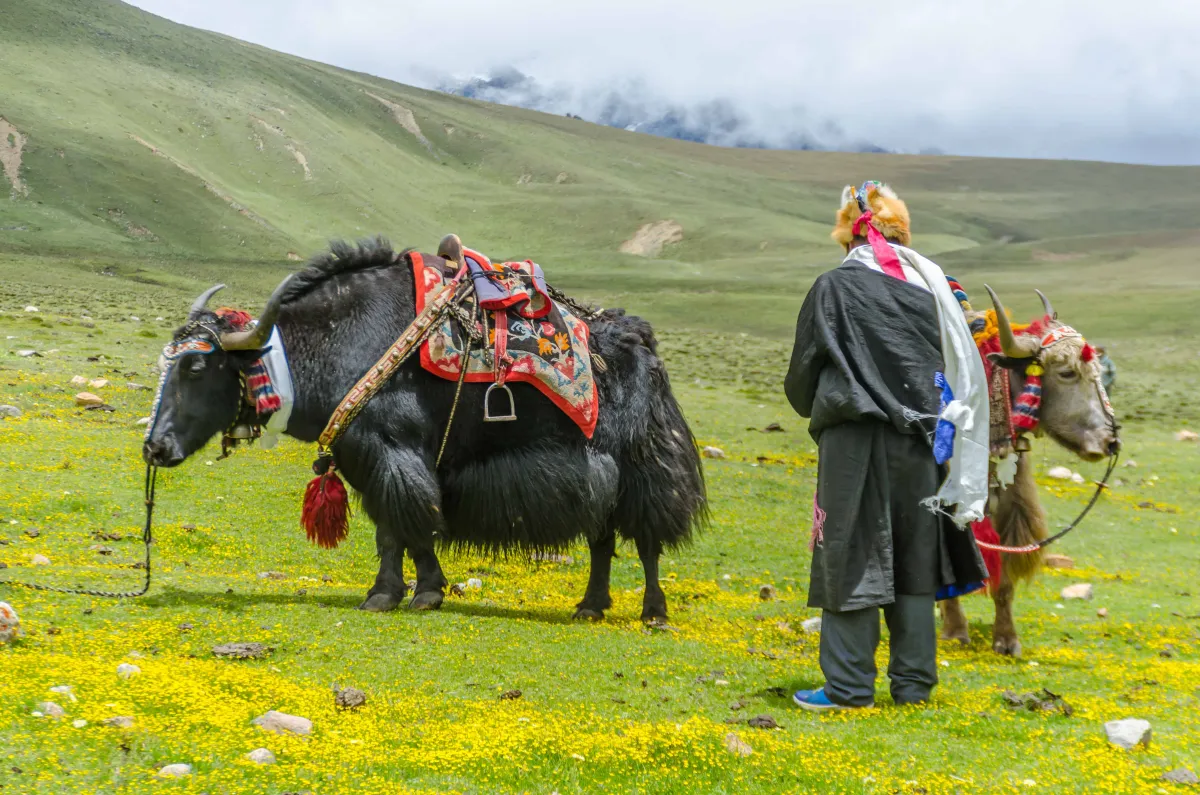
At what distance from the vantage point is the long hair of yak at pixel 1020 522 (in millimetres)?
6754

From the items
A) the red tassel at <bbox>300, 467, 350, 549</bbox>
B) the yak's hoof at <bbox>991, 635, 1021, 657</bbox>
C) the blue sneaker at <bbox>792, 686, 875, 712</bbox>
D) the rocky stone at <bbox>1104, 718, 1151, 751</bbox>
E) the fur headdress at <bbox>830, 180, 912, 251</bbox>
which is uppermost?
the fur headdress at <bbox>830, 180, 912, 251</bbox>

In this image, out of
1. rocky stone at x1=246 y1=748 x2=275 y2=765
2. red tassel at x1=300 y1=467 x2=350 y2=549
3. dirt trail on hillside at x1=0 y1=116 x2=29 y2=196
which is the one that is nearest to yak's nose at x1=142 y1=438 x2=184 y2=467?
red tassel at x1=300 y1=467 x2=350 y2=549

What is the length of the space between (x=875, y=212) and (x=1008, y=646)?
3023 millimetres

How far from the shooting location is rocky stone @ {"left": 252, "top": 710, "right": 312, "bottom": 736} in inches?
168

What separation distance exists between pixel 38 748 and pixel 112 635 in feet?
5.31

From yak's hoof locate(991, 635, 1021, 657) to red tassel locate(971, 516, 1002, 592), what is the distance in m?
0.32

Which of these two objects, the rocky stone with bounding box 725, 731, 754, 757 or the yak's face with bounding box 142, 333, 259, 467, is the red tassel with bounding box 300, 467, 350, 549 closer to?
the yak's face with bounding box 142, 333, 259, 467

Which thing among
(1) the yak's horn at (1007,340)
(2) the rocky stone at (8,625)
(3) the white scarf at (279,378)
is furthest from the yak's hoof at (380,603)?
(1) the yak's horn at (1007,340)

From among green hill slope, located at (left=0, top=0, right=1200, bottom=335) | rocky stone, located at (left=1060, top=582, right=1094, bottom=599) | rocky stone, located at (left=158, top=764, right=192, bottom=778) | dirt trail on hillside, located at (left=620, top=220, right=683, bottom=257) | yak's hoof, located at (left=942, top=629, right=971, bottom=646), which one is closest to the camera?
rocky stone, located at (left=158, top=764, right=192, bottom=778)

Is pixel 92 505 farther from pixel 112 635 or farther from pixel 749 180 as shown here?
pixel 749 180

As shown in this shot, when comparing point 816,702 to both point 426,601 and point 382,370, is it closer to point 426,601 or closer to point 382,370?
point 426,601

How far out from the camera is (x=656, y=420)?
7.39 m

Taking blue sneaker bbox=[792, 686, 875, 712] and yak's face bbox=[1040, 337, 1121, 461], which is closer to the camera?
blue sneaker bbox=[792, 686, 875, 712]

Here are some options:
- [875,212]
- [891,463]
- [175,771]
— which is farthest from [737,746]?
[875,212]
